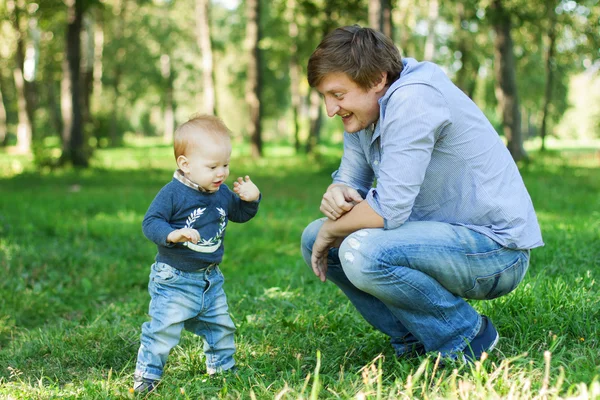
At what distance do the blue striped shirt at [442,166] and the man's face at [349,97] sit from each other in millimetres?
97

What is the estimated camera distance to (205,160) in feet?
10.6

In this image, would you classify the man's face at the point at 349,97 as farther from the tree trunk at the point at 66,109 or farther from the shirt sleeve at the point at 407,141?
the tree trunk at the point at 66,109

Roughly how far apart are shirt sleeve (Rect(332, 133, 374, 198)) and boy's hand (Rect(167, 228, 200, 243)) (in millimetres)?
969

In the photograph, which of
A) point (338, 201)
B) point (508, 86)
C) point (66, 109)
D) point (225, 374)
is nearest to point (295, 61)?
point (508, 86)

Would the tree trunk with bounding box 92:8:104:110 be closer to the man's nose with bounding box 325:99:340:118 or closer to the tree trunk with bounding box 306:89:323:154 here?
the tree trunk with bounding box 306:89:323:154

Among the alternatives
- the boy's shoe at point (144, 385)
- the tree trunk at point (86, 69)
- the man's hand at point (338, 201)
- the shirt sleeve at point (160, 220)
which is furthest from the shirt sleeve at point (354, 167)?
the tree trunk at point (86, 69)

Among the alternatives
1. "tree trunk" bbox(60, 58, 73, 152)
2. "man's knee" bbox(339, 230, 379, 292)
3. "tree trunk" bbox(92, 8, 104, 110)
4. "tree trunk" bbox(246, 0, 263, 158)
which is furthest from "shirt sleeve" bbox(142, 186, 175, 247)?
"tree trunk" bbox(92, 8, 104, 110)

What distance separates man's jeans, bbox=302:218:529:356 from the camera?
298 centimetres

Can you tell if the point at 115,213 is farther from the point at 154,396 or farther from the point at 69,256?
the point at 154,396

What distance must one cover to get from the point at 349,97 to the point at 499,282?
3.76ft

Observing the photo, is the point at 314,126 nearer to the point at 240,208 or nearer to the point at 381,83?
the point at 240,208

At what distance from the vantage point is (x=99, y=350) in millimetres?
3828

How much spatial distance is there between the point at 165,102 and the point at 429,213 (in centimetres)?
4713

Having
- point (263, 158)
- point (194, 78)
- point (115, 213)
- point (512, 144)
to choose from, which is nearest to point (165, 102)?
point (194, 78)
